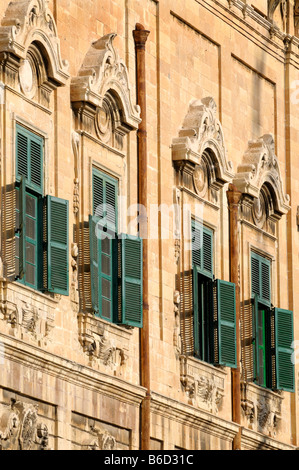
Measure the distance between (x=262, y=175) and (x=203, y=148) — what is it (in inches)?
98.8

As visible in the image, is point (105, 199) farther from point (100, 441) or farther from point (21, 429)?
point (21, 429)

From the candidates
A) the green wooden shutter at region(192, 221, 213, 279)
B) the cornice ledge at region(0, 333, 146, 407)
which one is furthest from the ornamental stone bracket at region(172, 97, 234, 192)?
the cornice ledge at region(0, 333, 146, 407)

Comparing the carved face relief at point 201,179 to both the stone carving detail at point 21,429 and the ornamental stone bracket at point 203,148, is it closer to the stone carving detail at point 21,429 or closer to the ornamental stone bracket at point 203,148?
the ornamental stone bracket at point 203,148

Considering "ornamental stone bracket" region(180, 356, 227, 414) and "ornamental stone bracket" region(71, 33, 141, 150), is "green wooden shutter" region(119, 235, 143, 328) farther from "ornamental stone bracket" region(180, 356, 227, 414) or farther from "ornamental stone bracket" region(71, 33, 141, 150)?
"ornamental stone bracket" region(180, 356, 227, 414)

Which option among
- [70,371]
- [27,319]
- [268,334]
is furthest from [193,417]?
[27,319]

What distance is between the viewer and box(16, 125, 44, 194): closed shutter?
28.2 metres

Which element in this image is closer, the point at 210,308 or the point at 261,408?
the point at 210,308

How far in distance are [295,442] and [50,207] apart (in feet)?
32.8

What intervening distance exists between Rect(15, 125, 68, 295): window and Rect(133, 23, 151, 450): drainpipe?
109 inches

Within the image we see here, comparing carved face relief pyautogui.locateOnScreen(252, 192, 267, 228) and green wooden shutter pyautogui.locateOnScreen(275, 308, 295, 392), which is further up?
carved face relief pyautogui.locateOnScreen(252, 192, 267, 228)

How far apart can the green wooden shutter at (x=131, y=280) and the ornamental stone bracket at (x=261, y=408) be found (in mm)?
4675

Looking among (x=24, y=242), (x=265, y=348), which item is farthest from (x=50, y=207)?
(x=265, y=348)

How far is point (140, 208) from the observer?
31.8 m

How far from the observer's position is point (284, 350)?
36375 millimetres
